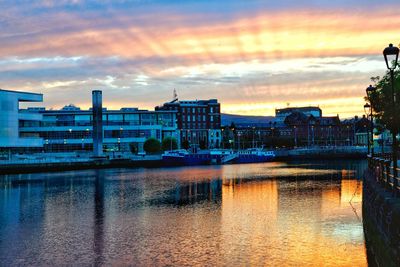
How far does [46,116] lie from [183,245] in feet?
530

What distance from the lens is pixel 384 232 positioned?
74.2 ft

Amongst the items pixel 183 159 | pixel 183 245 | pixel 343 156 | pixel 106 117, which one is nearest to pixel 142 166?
pixel 183 159

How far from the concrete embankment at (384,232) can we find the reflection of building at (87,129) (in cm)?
15715

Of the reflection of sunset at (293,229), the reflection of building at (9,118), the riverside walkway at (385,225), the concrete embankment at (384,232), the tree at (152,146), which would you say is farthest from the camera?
the tree at (152,146)

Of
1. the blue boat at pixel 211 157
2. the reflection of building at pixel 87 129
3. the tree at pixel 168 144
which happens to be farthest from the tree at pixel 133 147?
the blue boat at pixel 211 157

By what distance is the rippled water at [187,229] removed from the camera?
27359mm

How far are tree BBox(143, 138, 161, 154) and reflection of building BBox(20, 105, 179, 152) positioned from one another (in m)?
15.5

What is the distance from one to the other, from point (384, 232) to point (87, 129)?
543 feet

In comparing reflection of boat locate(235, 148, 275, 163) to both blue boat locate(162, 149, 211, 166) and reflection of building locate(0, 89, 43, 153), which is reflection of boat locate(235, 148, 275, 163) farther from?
reflection of building locate(0, 89, 43, 153)

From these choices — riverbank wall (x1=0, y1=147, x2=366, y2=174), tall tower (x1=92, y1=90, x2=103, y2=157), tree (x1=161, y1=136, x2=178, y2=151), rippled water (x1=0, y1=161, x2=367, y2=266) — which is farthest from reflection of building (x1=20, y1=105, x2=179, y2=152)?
rippled water (x1=0, y1=161, x2=367, y2=266)

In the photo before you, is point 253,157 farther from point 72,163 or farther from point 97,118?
point 72,163

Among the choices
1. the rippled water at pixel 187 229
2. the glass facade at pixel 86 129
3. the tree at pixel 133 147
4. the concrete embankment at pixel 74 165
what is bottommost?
the rippled water at pixel 187 229

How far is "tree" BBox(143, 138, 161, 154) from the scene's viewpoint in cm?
16910

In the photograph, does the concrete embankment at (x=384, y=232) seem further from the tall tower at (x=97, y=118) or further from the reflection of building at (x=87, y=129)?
the reflection of building at (x=87, y=129)
